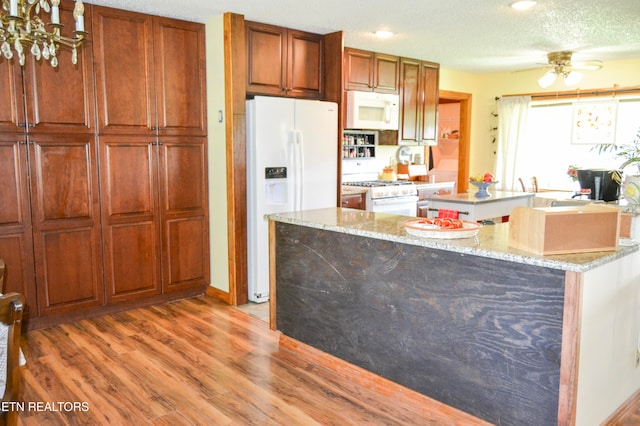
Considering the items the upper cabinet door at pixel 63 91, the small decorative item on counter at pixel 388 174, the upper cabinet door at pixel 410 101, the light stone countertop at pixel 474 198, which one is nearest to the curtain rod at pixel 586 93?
the upper cabinet door at pixel 410 101

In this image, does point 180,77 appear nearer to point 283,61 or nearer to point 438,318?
point 283,61

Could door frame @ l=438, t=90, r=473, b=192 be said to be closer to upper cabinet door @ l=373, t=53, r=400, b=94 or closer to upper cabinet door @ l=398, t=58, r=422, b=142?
upper cabinet door @ l=398, t=58, r=422, b=142

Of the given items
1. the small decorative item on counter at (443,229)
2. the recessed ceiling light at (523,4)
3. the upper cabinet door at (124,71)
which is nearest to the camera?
the small decorative item on counter at (443,229)

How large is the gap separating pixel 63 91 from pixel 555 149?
5621mm

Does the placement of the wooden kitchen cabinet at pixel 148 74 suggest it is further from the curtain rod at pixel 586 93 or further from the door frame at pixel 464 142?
the curtain rod at pixel 586 93

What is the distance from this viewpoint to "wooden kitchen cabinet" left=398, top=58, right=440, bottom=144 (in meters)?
5.80

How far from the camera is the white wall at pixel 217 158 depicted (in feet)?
13.5

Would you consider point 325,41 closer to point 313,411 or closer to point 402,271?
point 402,271

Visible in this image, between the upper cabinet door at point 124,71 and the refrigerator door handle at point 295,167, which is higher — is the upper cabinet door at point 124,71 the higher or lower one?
the higher one

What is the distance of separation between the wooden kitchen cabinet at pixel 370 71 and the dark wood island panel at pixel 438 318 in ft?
8.60

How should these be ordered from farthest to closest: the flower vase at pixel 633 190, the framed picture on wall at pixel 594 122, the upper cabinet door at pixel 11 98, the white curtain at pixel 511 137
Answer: the white curtain at pixel 511 137
the framed picture on wall at pixel 594 122
the upper cabinet door at pixel 11 98
the flower vase at pixel 633 190

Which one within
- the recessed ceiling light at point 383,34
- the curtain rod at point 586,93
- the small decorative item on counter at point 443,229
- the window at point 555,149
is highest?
the recessed ceiling light at point 383,34

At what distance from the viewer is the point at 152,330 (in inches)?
143

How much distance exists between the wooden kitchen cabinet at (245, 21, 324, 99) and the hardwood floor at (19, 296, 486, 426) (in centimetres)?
202
